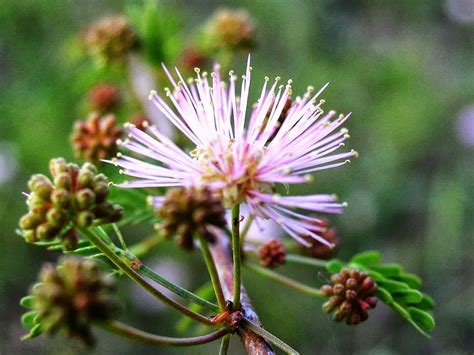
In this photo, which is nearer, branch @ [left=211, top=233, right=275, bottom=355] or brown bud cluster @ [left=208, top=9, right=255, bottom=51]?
branch @ [left=211, top=233, right=275, bottom=355]

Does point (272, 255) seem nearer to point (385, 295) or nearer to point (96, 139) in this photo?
point (385, 295)

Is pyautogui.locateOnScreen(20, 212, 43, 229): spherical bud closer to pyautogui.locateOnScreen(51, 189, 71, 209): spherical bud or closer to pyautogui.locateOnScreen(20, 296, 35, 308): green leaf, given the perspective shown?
pyautogui.locateOnScreen(51, 189, 71, 209): spherical bud

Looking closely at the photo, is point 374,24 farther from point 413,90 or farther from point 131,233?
point 131,233

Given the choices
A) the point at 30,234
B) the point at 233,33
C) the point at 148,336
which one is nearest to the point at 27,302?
the point at 30,234

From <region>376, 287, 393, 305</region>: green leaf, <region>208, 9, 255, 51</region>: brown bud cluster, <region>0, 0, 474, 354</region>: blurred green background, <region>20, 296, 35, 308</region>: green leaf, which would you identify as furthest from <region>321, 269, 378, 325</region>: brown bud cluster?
<region>0, 0, 474, 354</region>: blurred green background

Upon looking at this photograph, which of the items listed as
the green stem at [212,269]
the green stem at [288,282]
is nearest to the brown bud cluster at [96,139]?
the green stem at [288,282]

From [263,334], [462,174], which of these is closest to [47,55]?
[462,174]

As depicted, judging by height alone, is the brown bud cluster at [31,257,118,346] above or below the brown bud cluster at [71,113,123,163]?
below

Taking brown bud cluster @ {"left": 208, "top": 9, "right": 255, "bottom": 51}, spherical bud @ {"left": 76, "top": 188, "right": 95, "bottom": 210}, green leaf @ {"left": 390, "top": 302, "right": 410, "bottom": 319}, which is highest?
brown bud cluster @ {"left": 208, "top": 9, "right": 255, "bottom": 51}
